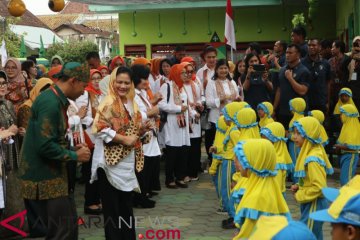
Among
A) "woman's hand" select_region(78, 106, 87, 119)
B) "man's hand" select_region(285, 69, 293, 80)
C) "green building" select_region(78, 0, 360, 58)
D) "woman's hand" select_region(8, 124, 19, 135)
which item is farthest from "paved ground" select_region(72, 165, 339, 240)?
"green building" select_region(78, 0, 360, 58)

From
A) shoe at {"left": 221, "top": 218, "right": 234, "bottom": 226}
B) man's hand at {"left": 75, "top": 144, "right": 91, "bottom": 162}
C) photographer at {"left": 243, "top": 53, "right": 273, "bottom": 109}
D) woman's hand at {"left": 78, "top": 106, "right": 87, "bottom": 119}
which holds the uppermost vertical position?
photographer at {"left": 243, "top": 53, "right": 273, "bottom": 109}

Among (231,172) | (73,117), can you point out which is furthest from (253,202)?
(73,117)

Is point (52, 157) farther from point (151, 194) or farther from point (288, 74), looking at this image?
point (288, 74)

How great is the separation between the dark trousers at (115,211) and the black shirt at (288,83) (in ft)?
13.6

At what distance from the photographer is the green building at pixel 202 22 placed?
62.8 feet

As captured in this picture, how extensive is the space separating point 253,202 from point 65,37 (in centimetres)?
4994

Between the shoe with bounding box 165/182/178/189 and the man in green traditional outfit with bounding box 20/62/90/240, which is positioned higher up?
the man in green traditional outfit with bounding box 20/62/90/240

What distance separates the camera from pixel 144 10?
20.0 meters

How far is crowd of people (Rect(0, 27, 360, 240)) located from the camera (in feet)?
15.1

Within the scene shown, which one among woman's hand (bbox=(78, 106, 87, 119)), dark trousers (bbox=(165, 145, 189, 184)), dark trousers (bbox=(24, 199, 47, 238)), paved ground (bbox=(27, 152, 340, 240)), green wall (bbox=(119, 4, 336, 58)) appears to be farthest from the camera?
green wall (bbox=(119, 4, 336, 58))

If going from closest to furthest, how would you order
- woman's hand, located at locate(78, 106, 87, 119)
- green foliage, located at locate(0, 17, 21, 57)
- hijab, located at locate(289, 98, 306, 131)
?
woman's hand, located at locate(78, 106, 87, 119) → hijab, located at locate(289, 98, 306, 131) → green foliage, located at locate(0, 17, 21, 57)

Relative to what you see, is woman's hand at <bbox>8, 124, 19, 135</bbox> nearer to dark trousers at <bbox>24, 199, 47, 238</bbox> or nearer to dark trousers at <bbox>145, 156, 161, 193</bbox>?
dark trousers at <bbox>24, 199, 47, 238</bbox>

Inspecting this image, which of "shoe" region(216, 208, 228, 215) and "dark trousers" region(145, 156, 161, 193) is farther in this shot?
"dark trousers" region(145, 156, 161, 193)

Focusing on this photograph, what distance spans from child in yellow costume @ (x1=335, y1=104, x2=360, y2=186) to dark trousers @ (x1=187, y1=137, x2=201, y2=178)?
2.30 meters
